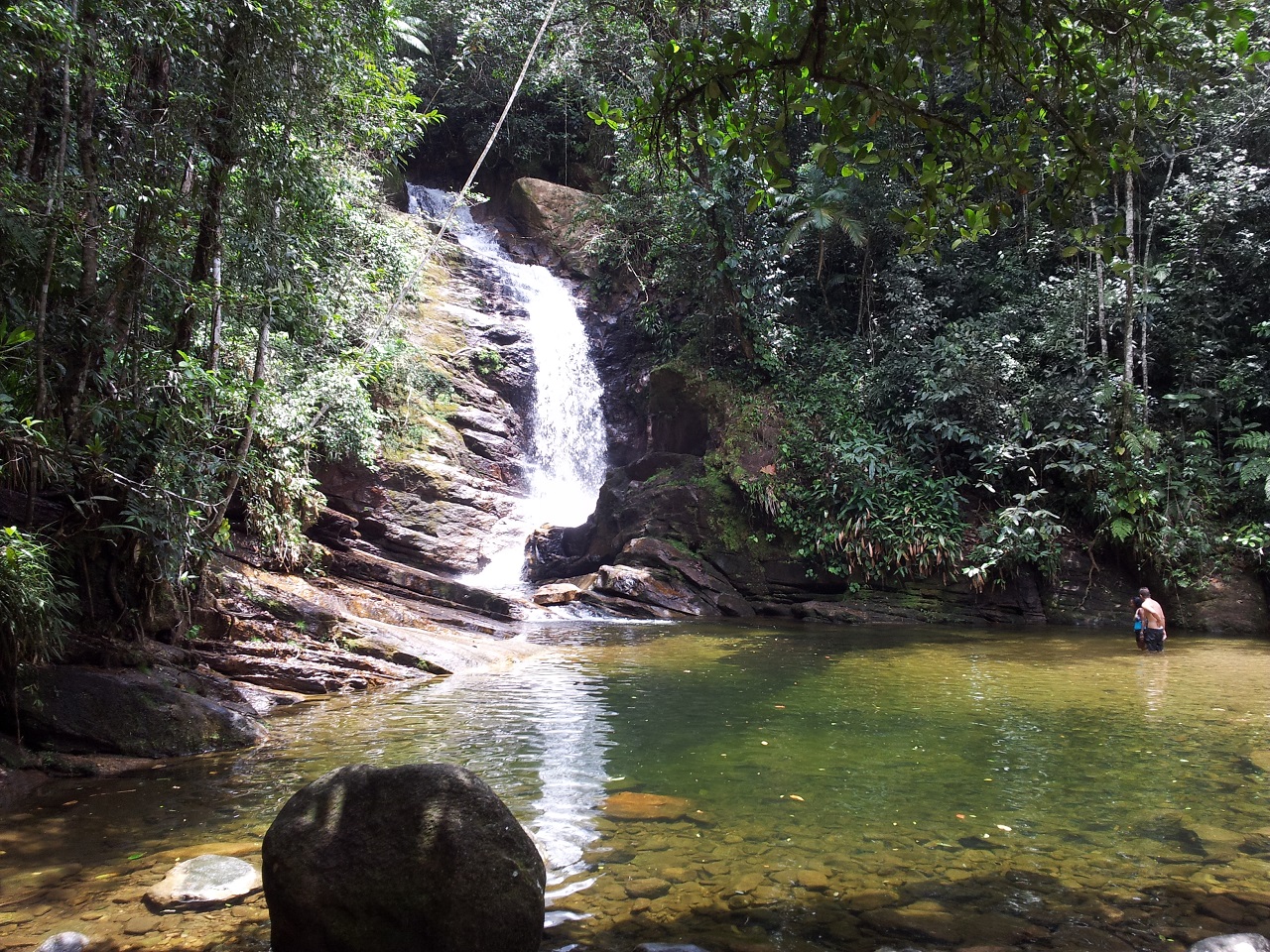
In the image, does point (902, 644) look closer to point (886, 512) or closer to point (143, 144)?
point (886, 512)

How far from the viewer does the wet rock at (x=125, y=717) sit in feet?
17.6

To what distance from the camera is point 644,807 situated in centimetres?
456

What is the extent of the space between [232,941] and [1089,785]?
4.99 metres

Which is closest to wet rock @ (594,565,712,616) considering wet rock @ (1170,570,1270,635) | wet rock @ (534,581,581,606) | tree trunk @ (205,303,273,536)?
wet rock @ (534,581,581,606)

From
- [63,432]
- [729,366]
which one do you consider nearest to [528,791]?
[63,432]

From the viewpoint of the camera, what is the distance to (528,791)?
15.9 feet

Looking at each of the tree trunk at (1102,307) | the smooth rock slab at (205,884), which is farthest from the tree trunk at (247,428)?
the tree trunk at (1102,307)

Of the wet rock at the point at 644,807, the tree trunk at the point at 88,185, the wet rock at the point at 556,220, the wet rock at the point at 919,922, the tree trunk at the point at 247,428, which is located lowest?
the wet rock at the point at 644,807

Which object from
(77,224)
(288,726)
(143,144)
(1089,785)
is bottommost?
(288,726)

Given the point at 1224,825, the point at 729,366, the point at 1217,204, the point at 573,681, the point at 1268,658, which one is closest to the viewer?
the point at 1224,825

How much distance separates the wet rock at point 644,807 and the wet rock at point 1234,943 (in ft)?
8.06

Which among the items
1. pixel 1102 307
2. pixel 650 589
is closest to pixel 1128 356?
pixel 1102 307

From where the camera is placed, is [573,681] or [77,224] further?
[573,681]

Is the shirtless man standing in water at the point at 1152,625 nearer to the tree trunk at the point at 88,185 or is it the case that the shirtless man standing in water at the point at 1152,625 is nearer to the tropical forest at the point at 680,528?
the tropical forest at the point at 680,528
